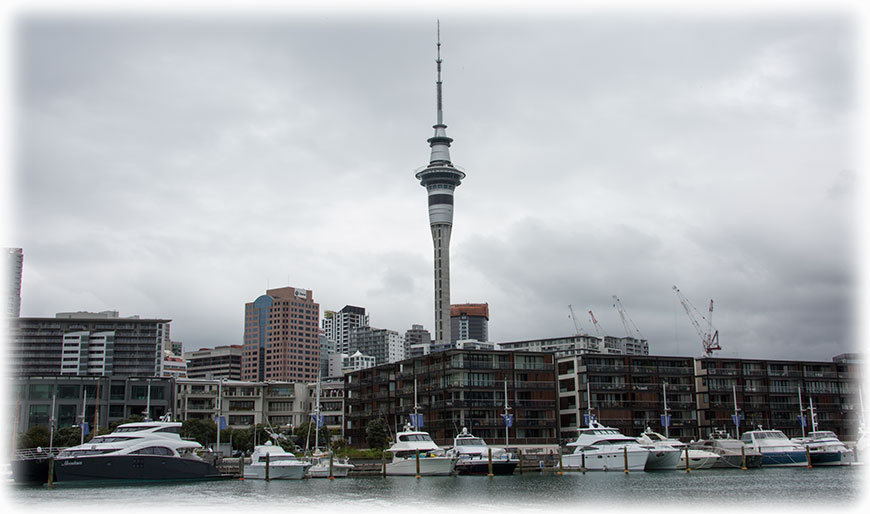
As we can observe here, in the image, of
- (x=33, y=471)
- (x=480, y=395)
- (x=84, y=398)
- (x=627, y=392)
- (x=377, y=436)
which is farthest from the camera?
(x=84, y=398)

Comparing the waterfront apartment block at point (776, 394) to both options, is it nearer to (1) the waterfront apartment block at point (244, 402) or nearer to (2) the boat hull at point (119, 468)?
(1) the waterfront apartment block at point (244, 402)

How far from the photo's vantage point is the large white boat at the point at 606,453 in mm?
97625

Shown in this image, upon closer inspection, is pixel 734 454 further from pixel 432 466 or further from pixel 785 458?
pixel 432 466

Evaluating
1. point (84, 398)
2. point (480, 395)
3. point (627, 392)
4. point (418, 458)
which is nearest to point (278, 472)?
point (418, 458)

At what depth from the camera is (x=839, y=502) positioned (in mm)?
63375

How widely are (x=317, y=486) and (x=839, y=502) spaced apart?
154 feet

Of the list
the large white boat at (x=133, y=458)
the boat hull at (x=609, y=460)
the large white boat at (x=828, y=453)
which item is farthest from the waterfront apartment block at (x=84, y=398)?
the large white boat at (x=828, y=453)

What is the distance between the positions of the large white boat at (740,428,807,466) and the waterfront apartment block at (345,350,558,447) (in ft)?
122

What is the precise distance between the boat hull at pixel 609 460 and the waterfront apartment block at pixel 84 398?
85.8 metres

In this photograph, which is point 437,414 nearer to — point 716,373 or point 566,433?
point 566,433

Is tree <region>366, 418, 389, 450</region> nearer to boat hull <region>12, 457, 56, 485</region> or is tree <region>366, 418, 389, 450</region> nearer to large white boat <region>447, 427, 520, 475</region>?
large white boat <region>447, 427, 520, 475</region>

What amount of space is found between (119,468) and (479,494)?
34714mm

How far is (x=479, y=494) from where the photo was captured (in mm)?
→ 72000

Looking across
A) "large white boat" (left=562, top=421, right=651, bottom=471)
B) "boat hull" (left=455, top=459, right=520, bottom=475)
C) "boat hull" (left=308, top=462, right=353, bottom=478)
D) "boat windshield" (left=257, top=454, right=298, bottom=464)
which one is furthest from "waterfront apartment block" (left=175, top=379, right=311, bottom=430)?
"large white boat" (left=562, top=421, right=651, bottom=471)
